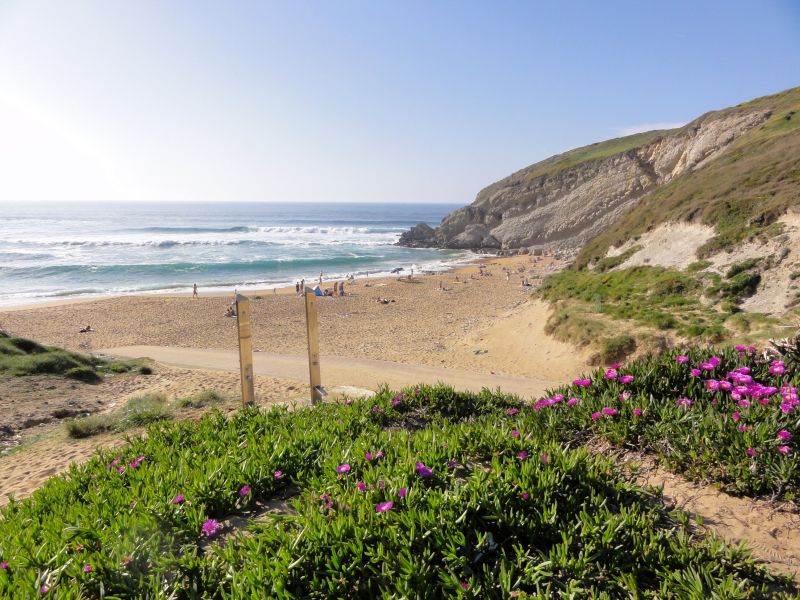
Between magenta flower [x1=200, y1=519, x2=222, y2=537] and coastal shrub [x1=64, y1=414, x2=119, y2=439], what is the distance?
628cm

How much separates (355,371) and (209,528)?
446 inches

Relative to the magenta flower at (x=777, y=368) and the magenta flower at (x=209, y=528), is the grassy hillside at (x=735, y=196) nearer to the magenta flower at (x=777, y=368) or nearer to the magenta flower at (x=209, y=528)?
the magenta flower at (x=777, y=368)

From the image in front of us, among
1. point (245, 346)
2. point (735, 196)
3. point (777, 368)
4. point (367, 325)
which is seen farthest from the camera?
point (367, 325)

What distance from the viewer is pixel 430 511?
2.79 m

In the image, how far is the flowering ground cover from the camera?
2.56 m

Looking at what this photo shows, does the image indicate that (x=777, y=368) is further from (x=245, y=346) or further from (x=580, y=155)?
(x=580, y=155)

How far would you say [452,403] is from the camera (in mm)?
6176

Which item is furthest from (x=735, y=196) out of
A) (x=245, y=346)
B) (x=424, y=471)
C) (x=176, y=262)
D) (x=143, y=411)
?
(x=176, y=262)

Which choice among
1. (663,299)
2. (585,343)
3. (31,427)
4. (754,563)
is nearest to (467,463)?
(754,563)

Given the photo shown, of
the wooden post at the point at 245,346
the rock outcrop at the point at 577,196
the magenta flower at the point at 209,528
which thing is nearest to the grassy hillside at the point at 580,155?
the rock outcrop at the point at 577,196

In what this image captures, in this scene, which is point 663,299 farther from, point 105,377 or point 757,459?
point 105,377

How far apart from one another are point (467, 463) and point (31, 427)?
900 cm

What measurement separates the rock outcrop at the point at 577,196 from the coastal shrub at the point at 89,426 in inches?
1753

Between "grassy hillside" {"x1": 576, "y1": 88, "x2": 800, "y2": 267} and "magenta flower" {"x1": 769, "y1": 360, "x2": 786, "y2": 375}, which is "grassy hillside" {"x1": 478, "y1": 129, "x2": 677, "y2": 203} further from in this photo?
"magenta flower" {"x1": 769, "y1": 360, "x2": 786, "y2": 375}
